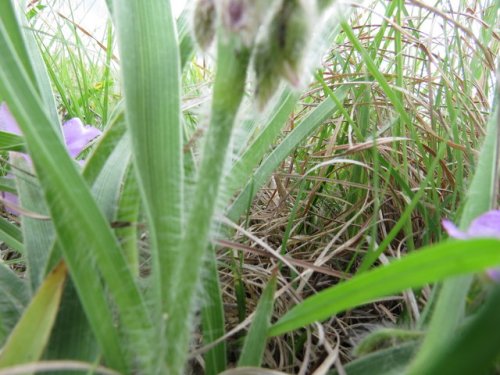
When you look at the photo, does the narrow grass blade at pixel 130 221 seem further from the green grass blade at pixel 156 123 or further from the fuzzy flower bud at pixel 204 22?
the fuzzy flower bud at pixel 204 22

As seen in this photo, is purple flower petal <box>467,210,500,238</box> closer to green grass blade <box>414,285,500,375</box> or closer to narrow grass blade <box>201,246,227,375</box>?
green grass blade <box>414,285,500,375</box>

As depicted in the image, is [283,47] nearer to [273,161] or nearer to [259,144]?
[259,144]

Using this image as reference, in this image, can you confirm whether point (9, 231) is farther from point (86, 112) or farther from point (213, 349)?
point (86, 112)

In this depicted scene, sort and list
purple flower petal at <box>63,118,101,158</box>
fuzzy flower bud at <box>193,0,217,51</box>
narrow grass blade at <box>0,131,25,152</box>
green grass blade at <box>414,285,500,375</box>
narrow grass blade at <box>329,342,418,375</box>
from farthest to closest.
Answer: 1. purple flower petal at <box>63,118,101,158</box>
2. narrow grass blade at <box>0,131,25,152</box>
3. narrow grass blade at <box>329,342,418,375</box>
4. fuzzy flower bud at <box>193,0,217,51</box>
5. green grass blade at <box>414,285,500,375</box>

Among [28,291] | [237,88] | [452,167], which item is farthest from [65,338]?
[452,167]

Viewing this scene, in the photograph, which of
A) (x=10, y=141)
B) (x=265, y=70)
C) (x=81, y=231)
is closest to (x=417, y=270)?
(x=265, y=70)

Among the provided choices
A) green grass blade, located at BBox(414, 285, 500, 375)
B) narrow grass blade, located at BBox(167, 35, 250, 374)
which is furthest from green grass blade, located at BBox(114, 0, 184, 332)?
green grass blade, located at BBox(414, 285, 500, 375)
